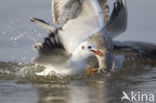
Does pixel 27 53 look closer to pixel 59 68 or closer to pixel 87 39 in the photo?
pixel 87 39

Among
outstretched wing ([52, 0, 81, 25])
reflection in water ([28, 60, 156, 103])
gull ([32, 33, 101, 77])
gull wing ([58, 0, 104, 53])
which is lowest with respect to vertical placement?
reflection in water ([28, 60, 156, 103])

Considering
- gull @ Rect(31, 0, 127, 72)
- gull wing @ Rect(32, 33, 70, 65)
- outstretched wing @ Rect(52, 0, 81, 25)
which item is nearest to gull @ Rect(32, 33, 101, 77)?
gull wing @ Rect(32, 33, 70, 65)

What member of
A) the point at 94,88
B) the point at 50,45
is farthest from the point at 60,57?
the point at 94,88

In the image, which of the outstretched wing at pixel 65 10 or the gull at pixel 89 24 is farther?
the outstretched wing at pixel 65 10

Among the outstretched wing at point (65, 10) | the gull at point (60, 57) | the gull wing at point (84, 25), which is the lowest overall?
the gull at point (60, 57)

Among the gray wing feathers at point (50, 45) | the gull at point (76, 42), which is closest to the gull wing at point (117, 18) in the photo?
the gull at point (76, 42)

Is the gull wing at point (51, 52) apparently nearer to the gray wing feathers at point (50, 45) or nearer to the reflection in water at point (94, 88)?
the gray wing feathers at point (50, 45)

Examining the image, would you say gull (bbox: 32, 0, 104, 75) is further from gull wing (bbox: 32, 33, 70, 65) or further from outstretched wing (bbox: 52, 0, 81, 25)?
outstretched wing (bbox: 52, 0, 81, 25)
